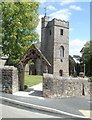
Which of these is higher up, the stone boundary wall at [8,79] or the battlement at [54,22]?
the battlement at [54,22]

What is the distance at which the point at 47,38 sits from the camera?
4447 cm

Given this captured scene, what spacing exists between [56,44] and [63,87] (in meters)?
29.1

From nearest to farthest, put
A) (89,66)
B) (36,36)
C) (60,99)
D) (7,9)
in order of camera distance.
→ (60,99), (7,9), (36,36), (89,66)

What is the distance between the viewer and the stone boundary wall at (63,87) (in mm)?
12969

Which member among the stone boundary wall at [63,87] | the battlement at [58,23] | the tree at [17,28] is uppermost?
the battlement at [58,23]

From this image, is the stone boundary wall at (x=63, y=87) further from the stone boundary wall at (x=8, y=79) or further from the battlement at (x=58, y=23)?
the battlement at (x=58, y=23)

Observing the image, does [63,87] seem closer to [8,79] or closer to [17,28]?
[8,79]

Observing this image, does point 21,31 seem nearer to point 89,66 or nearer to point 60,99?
point 60,99


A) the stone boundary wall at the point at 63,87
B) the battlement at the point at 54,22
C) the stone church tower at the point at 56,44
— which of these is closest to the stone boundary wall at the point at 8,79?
the stone boundary wall at the point at 63,87

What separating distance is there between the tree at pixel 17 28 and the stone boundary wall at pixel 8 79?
5754 mm

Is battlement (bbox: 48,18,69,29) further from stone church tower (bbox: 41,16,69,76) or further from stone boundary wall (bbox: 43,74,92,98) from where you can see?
stone boundary wall (bbox: 43,74,92,98)

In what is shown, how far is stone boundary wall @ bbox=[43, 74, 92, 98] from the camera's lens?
12969 mm

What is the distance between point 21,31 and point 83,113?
14.5 m

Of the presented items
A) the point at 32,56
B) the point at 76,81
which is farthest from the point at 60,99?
the point at 32,56
